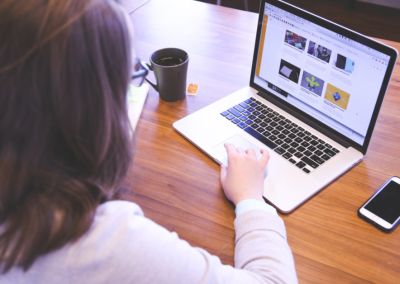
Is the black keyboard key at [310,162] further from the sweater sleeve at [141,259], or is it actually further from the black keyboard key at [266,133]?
the sweater sleeve at [141,259]

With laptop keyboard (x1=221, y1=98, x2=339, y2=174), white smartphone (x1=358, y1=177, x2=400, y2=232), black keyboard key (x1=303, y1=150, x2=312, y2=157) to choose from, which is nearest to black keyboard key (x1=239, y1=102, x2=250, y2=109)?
laptop keyboard (x1=221, y1=98, x2=339, y2=174)

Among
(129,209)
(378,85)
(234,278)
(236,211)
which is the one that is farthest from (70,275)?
(378,85)

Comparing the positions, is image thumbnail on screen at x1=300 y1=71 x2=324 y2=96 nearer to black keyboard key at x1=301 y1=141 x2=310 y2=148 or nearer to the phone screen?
black keyboard key at x1=301 y1=141 x2=310 y2=148

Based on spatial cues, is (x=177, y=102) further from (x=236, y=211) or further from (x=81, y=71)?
(x=81, y=71)

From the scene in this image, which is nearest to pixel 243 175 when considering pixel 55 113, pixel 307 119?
pixel 307 119

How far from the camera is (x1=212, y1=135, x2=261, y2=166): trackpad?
1.00m

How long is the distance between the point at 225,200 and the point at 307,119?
0.31m

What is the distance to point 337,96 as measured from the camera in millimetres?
981

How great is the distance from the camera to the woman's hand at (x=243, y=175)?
891 mm

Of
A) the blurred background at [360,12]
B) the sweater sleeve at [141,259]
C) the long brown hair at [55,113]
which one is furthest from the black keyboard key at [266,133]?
the blurred background at [360,12]

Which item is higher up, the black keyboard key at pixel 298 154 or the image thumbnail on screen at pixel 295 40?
the image thumbnail on screen at pixel 295 40

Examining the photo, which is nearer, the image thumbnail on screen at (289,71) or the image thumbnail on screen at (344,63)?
the image thumbnail on screen at (344,63)

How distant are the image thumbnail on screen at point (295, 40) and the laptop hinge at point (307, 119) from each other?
16 centimetres

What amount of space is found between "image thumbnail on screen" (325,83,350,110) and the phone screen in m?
0.19
